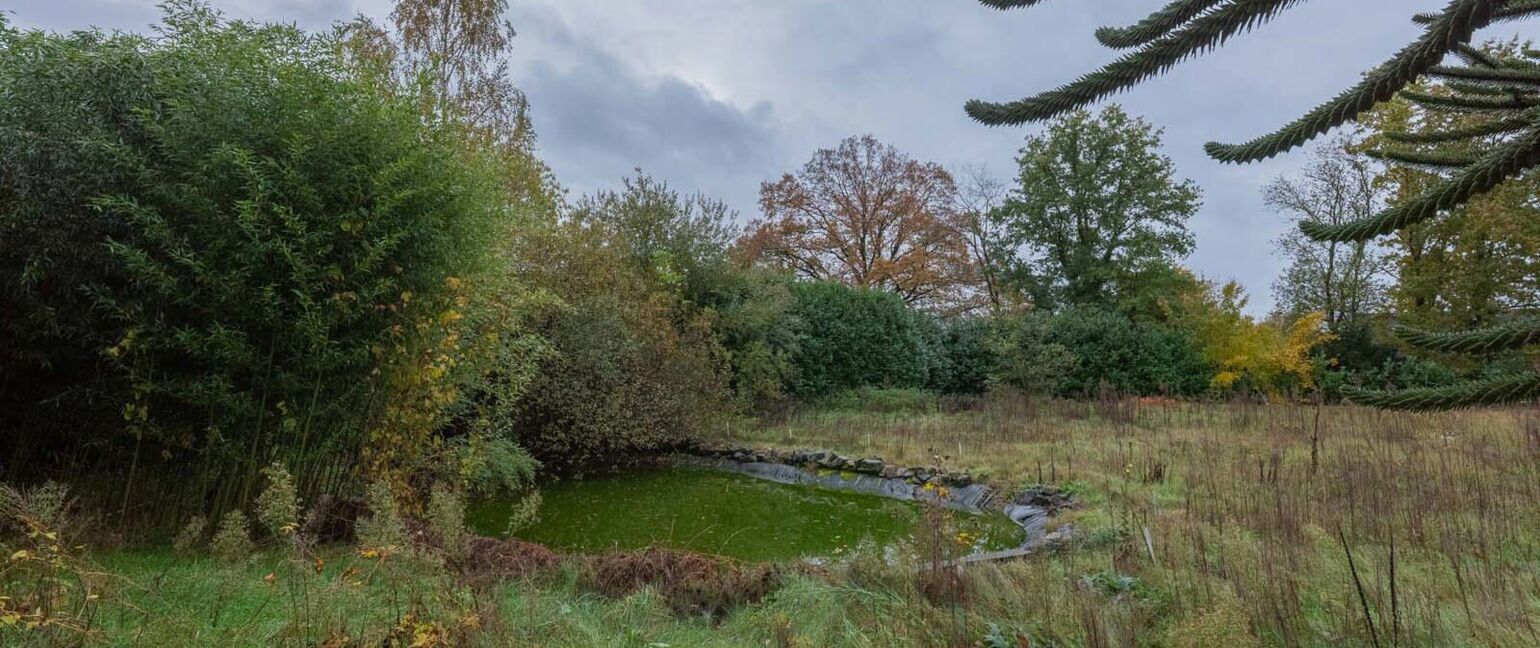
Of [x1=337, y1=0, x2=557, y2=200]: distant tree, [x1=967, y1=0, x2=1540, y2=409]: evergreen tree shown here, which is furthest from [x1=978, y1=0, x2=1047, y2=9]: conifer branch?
[x1=337, y1=0, x2=557, y2=200]: distant tree

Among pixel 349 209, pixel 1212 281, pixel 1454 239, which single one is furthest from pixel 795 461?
pixel 1454 239

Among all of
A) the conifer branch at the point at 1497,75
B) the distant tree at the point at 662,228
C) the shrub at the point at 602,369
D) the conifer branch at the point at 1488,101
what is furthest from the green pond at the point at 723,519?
the distant tree at the point at 662,228

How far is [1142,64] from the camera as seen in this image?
1.12 m

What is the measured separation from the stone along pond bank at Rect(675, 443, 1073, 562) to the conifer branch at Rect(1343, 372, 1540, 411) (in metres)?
3.20

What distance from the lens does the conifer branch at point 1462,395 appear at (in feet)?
2.98

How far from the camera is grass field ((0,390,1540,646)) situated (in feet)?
7.35

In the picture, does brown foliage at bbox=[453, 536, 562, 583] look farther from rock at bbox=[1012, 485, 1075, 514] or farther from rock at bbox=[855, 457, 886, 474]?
rock at bbox=[855, 457, 886, 474]

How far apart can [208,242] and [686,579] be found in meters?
2.95

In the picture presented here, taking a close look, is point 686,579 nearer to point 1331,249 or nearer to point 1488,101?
point 1488,101

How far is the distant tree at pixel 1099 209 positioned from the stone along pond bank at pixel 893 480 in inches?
495

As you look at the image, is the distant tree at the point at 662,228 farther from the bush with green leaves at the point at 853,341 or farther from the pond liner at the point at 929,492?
the pond liner at the point at 929,492

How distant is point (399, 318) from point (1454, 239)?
18152 millimetres

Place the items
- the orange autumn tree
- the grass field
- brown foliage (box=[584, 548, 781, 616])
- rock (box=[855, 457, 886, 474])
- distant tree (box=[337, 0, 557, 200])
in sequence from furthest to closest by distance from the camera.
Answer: the orange autumn tree
distant tree (box=[337, 0, 557, 200])
rock (box=[855, 457, 886, 474])
brown foliage (box=[584, 548, 781, 616])
the grass field

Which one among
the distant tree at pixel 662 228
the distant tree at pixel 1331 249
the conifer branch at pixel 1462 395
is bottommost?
the conifer branch at pixel 1462 395
